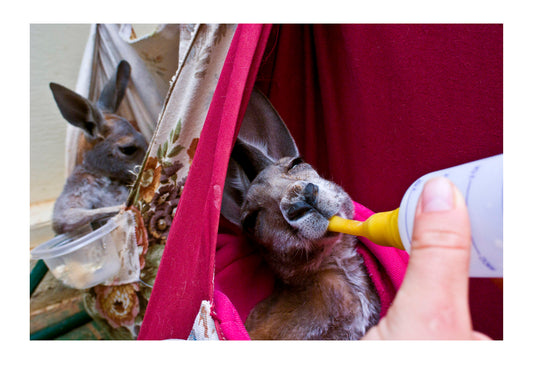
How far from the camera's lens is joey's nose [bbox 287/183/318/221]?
3.05ft

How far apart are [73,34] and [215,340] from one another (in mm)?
1671

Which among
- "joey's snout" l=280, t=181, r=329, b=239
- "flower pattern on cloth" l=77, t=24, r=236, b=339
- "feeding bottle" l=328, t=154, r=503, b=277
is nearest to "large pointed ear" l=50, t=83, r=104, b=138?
"flower pattern on cloth" l=77, t=24, r=236, b=339

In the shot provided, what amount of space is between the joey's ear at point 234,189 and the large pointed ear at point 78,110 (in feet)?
2.44

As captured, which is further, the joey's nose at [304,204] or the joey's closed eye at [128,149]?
the joey's closed eye at [128,149]

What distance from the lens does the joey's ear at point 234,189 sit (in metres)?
1.26

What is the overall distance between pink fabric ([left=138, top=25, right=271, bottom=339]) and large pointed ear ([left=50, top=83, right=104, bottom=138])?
2.80 feet

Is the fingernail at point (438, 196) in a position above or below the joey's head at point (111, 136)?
below

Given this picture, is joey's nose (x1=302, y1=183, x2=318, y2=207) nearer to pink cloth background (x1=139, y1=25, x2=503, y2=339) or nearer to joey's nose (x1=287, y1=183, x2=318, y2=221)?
joey's nose (x1=287, y1=183, x2=318, y2=221)

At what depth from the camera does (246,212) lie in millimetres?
1170

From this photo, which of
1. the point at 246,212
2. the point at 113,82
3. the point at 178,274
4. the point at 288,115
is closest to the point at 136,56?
the point at 113,82

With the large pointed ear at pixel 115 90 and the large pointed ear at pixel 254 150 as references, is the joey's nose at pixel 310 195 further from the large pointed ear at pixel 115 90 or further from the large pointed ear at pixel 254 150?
the large pointed ear at pixel 115 90

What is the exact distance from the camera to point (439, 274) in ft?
1.75

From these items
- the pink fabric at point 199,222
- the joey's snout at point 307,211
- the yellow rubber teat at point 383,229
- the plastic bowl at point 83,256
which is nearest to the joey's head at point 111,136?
the plastic bowl at point 83,256

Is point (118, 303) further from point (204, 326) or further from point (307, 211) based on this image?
point (307, 211)
